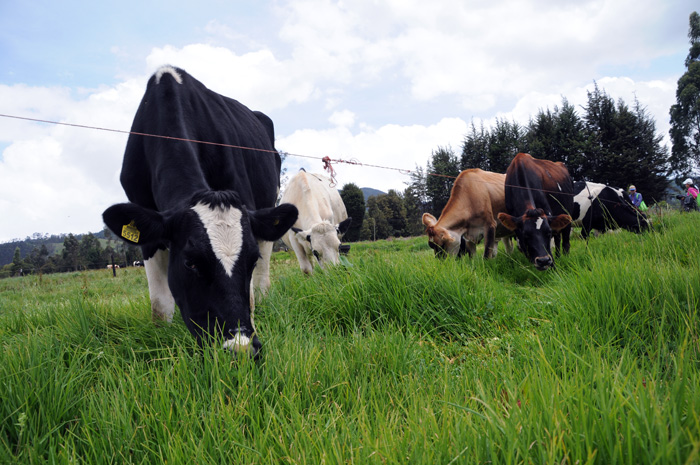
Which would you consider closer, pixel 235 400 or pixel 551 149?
pixel 235 400

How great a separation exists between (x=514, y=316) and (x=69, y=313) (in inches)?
148

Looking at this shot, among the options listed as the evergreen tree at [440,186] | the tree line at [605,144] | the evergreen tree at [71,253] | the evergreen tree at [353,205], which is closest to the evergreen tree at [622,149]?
the tree line at [605,144]

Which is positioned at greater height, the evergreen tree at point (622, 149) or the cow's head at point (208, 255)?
the evergreen tree at point (622, 149)

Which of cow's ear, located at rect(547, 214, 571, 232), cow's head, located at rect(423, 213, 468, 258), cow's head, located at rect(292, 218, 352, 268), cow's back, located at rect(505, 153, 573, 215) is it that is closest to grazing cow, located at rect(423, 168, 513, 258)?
cow's head, located at rect(423, 213, 468, 258)

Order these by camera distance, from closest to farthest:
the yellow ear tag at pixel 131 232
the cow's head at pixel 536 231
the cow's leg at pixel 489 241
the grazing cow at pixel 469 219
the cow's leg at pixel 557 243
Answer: the yellow ear tag at pixel 131 232 → the cow's head at pixel 536 231 → the cow's leg at pixel 557 243 → the cow's leg at pixel 489 241 → the grazing cow at pixel 469 219

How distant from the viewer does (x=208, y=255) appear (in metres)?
2.71

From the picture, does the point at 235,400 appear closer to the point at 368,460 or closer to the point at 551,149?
the point at 368,460

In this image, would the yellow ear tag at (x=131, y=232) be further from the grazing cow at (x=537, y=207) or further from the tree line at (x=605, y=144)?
the tree line at (x=605, y=144)

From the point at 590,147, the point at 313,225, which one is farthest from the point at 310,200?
the point at 590,147

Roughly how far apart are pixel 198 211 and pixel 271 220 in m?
0.65

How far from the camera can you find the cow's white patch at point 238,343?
7.72 feet

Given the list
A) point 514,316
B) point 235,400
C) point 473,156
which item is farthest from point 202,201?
point 473,156

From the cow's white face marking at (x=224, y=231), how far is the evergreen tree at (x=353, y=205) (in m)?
52.1

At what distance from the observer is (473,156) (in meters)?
43.4
